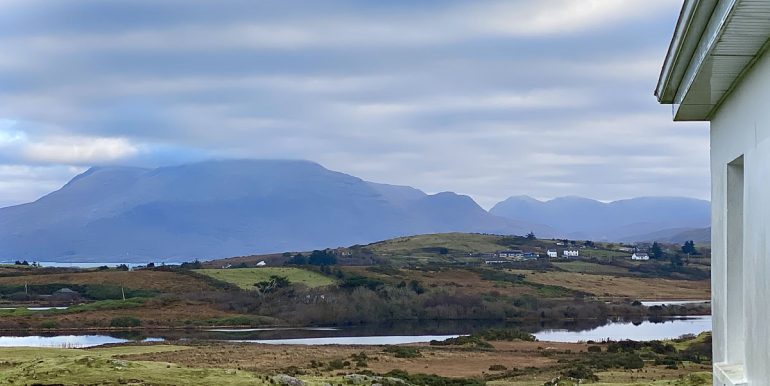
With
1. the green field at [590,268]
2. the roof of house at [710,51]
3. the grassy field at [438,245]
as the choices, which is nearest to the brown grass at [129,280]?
the green field at [590,268]

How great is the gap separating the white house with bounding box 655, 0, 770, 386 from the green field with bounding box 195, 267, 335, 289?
3653 inches

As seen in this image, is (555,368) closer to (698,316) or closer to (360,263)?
(698,316)

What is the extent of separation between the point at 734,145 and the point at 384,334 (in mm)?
67077

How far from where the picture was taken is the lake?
64875 mm

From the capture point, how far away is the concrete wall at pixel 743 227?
6746 mm

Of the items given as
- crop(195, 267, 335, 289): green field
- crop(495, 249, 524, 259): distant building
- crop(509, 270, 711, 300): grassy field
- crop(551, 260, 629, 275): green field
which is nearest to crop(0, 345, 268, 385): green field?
crop(195, 267, 335, 289): green field

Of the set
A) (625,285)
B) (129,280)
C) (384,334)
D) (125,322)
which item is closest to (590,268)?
(625,285)

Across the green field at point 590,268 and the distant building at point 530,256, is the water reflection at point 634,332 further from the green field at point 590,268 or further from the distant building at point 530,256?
the distant building at point 530,256

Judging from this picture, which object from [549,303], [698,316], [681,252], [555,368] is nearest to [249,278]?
[549,303]

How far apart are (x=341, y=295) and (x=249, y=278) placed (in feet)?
63.7

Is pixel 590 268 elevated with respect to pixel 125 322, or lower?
elevated

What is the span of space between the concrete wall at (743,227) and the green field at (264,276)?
9273 cm

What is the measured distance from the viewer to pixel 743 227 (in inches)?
315

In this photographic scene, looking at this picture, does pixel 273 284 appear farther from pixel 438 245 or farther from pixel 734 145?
pixel 734 145
